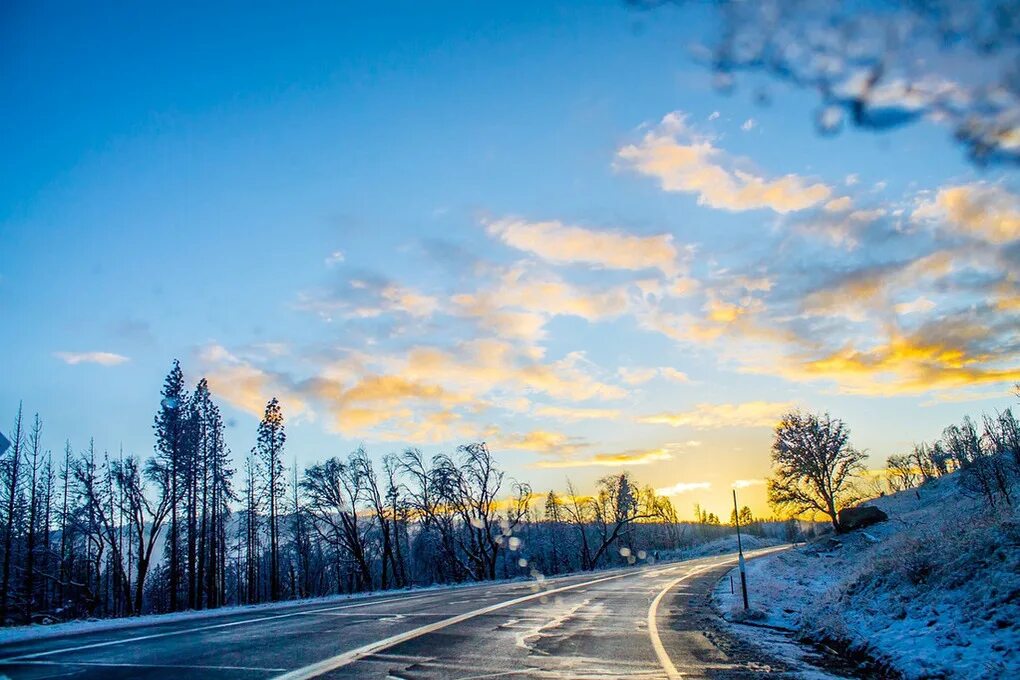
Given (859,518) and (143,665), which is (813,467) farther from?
(143,665)

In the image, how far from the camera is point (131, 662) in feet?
27.8

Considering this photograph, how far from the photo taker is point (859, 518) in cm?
4156

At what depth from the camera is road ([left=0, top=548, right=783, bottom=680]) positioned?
23.5 ft

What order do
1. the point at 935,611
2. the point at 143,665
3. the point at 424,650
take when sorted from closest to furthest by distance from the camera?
the point at 143,665 → the point at 935,611 → the point at 424,650

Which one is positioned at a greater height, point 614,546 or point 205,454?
point 205,454

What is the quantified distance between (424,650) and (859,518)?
4350cm

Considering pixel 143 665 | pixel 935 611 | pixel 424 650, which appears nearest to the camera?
pixel 143 665

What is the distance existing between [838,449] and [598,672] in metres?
44.7

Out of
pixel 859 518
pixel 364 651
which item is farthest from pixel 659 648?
pixel 859 518

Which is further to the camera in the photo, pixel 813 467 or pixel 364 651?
pixel 813 467

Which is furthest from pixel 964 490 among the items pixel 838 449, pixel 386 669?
pixel 386 669

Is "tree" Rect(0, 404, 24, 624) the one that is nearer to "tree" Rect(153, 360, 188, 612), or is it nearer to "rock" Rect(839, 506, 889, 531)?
"tree" Rect(153, 360, 188, 612)

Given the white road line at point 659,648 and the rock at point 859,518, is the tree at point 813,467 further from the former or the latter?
the white road line at point 659,648

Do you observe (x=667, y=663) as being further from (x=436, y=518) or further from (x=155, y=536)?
(x=436, y=518)
